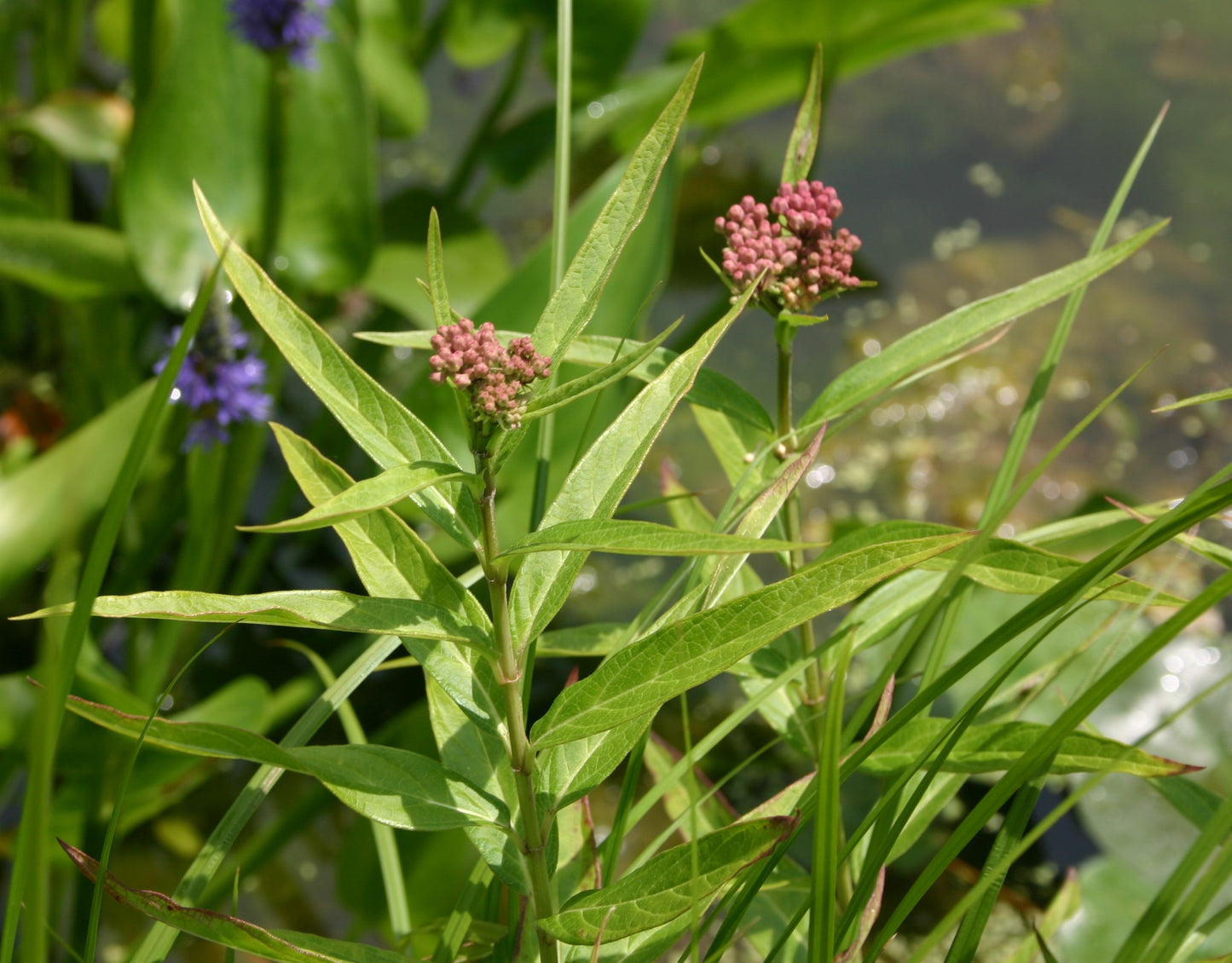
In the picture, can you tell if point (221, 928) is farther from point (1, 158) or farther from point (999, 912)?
point (1, 158)

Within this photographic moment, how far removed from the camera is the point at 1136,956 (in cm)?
47

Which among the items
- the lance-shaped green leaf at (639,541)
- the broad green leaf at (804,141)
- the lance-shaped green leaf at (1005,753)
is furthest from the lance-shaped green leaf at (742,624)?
the broad green leaf at (804,141)

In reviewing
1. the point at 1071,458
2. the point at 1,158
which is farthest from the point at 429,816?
the point at 1,158

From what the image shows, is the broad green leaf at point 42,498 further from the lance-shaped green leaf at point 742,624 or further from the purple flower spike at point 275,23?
the lance-shaped green leaf at point 742,624

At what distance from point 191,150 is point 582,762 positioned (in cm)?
125

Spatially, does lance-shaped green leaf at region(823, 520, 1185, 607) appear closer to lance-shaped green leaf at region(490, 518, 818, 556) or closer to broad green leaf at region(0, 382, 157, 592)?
lance-shaped green leaf at region(490, 518, 818, 556)

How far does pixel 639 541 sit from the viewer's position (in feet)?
1.28

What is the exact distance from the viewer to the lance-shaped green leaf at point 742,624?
0.43 meters

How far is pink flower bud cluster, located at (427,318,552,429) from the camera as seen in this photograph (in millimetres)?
428

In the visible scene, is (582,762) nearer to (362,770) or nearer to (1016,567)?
(362,770)

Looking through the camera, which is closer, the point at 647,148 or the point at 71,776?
the point at 647,148

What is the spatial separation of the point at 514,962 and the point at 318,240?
124 cm

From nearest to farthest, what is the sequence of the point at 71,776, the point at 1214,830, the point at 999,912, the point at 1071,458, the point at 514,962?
the point at 1214,830
the point at 514,962
the point at 71,776
the point at 999,912
the point at 1071,458

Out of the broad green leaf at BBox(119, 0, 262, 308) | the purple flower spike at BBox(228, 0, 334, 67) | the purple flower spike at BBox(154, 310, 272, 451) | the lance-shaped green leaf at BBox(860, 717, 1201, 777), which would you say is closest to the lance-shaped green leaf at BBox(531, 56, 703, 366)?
the lance-shaped green leaf at BBox(860, 717, 1201, 777)
